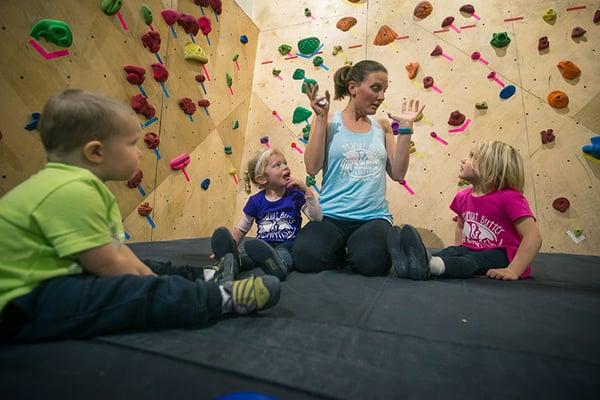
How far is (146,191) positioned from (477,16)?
2.69 metres

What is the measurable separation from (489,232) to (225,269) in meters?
1.15

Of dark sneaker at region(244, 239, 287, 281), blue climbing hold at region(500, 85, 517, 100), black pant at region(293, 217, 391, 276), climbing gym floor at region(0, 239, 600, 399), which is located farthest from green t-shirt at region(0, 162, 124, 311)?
blue climbing hold at region(500, 85, 517, 100)

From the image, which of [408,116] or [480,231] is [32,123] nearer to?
[408,116]

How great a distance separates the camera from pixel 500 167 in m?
1.48

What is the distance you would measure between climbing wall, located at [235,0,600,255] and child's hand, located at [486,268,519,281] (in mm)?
1117

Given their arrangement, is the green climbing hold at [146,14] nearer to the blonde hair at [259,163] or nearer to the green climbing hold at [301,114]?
the blonde hair at [259,163]

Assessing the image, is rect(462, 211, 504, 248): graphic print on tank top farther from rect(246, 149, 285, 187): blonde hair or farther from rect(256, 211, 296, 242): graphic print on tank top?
rect(246, 149, 285, 187): blonde hair

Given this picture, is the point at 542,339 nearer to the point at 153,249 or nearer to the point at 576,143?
the point at 153,249

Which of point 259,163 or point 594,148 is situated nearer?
point 259,163

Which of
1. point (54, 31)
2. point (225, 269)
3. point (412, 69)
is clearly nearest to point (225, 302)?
point (225, 269)

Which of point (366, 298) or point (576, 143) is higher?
point (576, 143)

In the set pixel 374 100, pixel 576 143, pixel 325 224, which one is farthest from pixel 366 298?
pixel 576 143

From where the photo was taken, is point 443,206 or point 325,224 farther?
point 443,206

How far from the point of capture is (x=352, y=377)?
0.54 m
